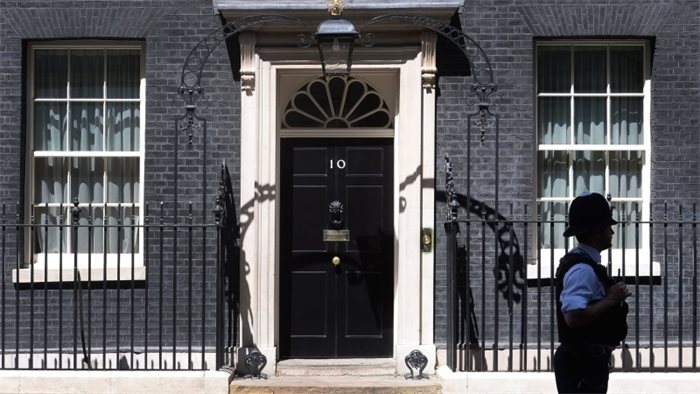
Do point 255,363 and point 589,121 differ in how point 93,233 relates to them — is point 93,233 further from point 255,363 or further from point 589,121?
point 589,121

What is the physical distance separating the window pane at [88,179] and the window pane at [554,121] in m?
4.30

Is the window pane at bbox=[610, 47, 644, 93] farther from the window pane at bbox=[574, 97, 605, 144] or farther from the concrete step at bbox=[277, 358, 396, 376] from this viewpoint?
the concrete step at bbox=[277, 358, 396, 376]

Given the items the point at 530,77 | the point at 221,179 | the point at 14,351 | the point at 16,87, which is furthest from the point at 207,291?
the point at 530,77

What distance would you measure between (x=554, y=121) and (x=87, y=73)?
15.0ft

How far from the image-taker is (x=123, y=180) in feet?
38.7

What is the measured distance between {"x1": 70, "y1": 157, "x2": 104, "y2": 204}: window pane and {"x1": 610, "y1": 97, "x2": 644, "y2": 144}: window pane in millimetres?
4994

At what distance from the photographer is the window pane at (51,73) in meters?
11.8

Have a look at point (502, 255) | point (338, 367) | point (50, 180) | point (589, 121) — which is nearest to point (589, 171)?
point (589, 121)

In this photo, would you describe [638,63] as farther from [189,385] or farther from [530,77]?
[189,385]

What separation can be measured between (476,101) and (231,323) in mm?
3126

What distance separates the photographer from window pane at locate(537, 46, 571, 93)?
11844 millimetres

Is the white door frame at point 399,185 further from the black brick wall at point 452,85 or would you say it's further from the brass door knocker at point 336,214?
the brass door knocker at point 336,214

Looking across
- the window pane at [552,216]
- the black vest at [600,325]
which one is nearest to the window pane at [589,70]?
the window pane at [552,216]

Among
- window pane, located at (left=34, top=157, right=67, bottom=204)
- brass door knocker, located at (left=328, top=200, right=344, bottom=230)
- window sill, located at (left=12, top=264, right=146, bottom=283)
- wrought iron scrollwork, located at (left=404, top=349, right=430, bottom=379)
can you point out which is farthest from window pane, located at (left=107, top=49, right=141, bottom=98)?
wrought iron scrollwork, located at (left=404, top=349, right=430, bottom=379)
